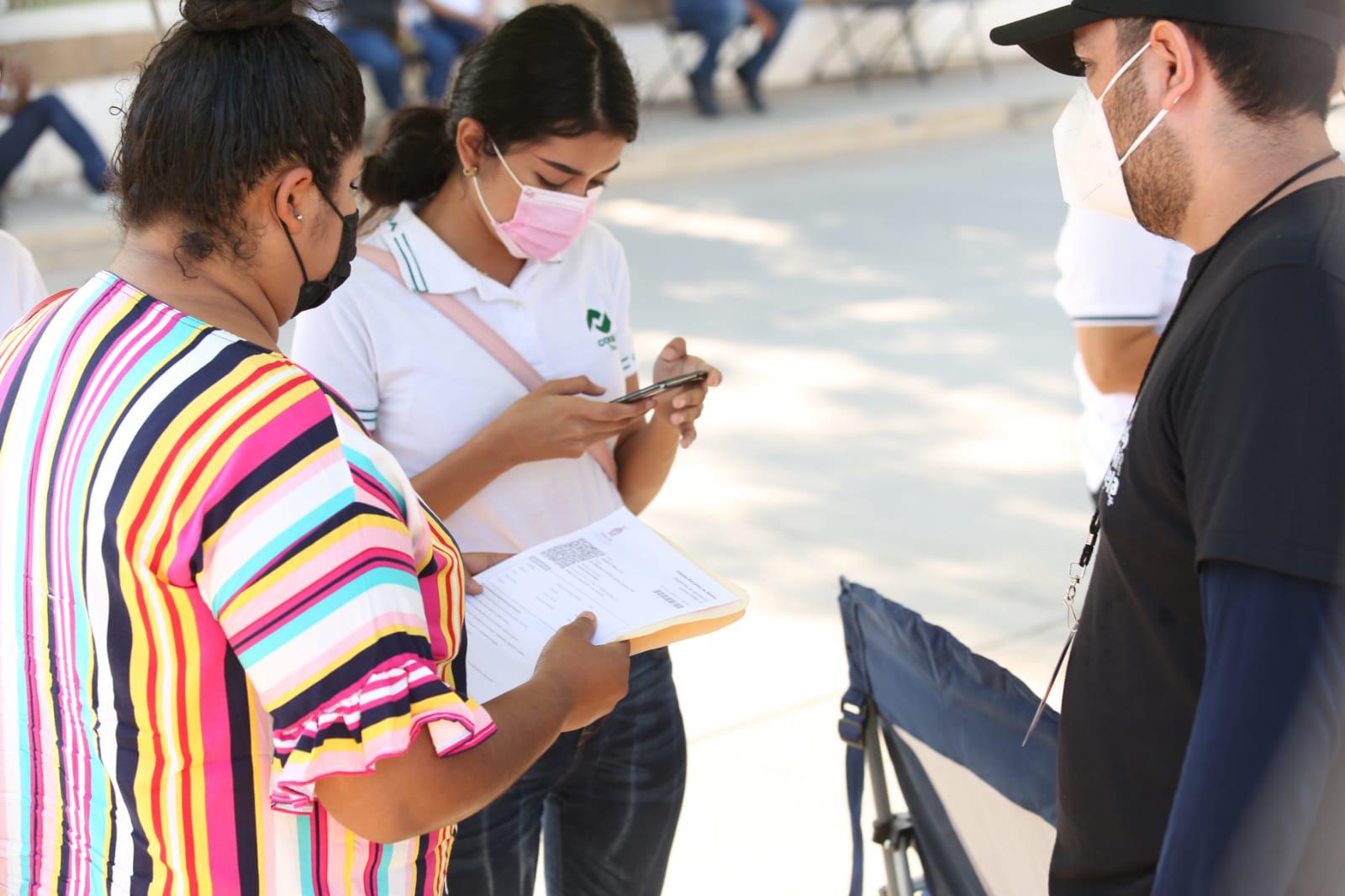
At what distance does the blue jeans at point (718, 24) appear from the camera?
9.96 meters

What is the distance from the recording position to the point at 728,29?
10047 mm

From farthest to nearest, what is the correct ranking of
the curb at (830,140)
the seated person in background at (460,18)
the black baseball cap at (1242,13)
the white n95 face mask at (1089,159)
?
the curb at (830,140) → the seated person in background at (460,18) → the white n95 face mask at (1089,159) → the black baseball cap at (1242,13)

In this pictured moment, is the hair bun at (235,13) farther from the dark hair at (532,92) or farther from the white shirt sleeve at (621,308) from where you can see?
the white shirt sleeve at (621,308)

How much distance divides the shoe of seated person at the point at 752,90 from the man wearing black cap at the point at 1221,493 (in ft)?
30.5

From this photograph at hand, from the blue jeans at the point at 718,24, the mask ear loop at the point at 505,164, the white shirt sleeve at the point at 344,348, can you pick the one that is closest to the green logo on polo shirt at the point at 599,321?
the mask ear loop at the point at 505,164

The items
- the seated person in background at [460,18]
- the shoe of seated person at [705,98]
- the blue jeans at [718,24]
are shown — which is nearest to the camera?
the seated person in background at [460,18]

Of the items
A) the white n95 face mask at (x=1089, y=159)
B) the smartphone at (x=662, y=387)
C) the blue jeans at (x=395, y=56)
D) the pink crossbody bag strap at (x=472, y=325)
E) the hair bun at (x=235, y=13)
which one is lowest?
the blue jeans at (x=395, y=56)

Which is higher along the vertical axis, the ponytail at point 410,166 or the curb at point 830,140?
→ the ponytail at point 410,166

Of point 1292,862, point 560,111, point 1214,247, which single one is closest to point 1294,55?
point 1214,247

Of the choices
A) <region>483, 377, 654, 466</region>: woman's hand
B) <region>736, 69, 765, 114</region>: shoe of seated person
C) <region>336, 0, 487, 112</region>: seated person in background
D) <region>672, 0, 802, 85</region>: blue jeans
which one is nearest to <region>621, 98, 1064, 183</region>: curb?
<region>736, 69, 765, 114</region>: shoe of seated person

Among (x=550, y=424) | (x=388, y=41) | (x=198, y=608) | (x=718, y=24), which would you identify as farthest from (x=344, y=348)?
(x=718, y=24)

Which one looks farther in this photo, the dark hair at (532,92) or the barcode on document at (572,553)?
the dark hair at (532,92)

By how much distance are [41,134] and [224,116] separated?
741cm

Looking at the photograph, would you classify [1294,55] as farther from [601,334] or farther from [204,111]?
[601,334]
